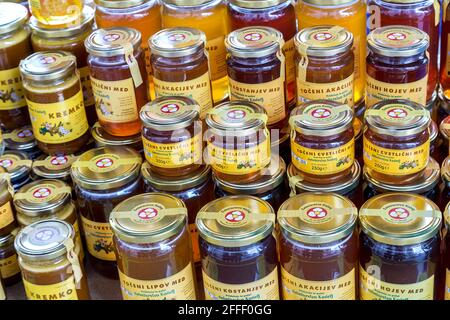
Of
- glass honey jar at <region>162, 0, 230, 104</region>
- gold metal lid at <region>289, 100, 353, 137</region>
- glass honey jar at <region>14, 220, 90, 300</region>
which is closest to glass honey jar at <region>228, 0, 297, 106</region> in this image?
glass honey jar at <region>162, 0, 230, 104</region>

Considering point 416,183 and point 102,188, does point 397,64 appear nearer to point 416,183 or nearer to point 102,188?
point 416,183

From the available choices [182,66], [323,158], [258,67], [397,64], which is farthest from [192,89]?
[397,64]

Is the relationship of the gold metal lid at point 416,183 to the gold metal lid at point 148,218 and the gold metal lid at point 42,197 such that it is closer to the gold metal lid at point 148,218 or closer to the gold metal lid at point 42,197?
the gold metal lid at point 148,218

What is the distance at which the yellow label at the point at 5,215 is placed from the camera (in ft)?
6.25

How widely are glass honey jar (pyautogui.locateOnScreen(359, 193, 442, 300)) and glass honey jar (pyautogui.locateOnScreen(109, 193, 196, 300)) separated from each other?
368 millimetres

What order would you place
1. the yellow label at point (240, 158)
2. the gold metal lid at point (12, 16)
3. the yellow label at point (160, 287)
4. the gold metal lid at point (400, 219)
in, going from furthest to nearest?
1. the gold metal lid at point (12, 16)
2. the yellow label at point (240, 158)
3. the yellow label at point (160, 287)
4. the gold metal lid at point (400, 219)

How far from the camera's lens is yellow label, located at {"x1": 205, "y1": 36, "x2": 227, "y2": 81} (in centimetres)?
204

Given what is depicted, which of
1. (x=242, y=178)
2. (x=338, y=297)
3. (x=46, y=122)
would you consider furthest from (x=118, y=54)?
(x=338, y=297)

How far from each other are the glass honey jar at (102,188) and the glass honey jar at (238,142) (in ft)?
0.71

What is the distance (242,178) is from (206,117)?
0.53 feet

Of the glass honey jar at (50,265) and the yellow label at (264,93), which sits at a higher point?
the yellow label at (264,93)

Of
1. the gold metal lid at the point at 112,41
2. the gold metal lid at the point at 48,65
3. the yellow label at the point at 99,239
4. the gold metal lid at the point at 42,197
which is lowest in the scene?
the yellow label at the point at 99,239

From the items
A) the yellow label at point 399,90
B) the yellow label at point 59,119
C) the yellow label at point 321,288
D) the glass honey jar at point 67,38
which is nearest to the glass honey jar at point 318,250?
the yellow label at point 321,288

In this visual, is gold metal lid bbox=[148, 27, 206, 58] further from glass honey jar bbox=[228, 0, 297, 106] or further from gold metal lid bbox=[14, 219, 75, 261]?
gold metal lid bbox=[14, 219, 75, 261]
